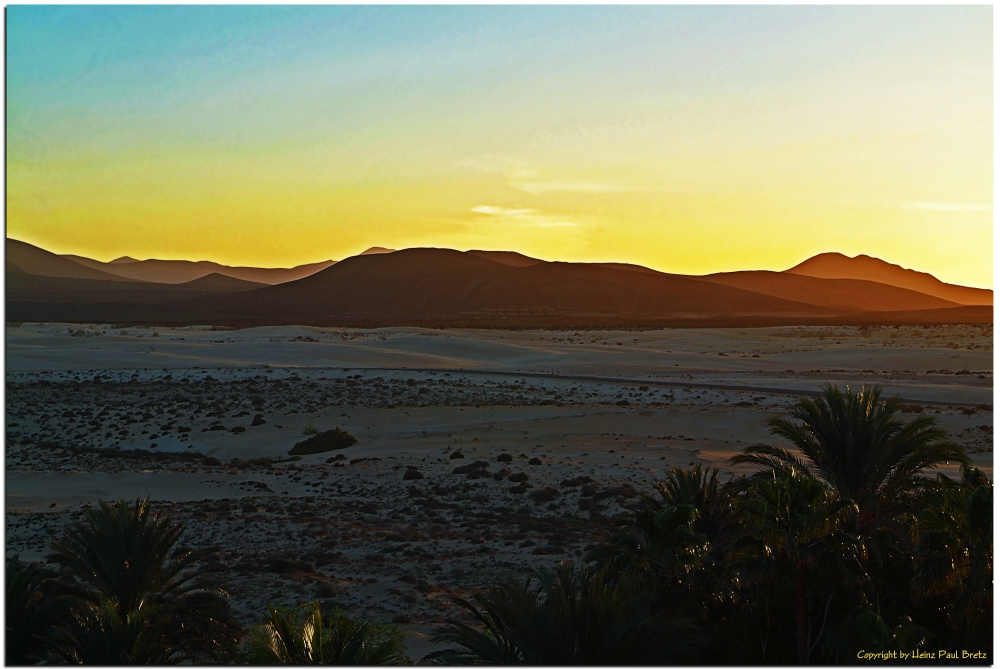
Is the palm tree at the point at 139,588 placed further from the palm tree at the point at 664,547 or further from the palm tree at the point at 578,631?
the palm tree at the point at 664,547

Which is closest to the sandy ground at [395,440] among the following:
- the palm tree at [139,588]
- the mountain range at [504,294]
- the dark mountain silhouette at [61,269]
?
the palm tree at [139,588]

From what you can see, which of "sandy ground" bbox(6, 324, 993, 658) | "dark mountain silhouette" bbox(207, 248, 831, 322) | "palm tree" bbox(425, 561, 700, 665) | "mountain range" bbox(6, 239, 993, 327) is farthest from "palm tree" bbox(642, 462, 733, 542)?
"dark mountain silhouette" bbox(207, 248, 831, 322)

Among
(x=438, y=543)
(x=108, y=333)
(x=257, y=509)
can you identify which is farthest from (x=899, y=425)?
(x=108, y=333)

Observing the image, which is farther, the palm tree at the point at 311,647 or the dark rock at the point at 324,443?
the dark rock at the point at 324,443

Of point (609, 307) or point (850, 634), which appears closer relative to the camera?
point (850, 634)

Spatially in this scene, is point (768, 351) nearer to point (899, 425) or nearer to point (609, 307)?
point (899, 425)

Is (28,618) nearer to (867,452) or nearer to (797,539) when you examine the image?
(797,539)

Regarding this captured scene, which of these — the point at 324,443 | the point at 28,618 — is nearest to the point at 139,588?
the point at 28,618
